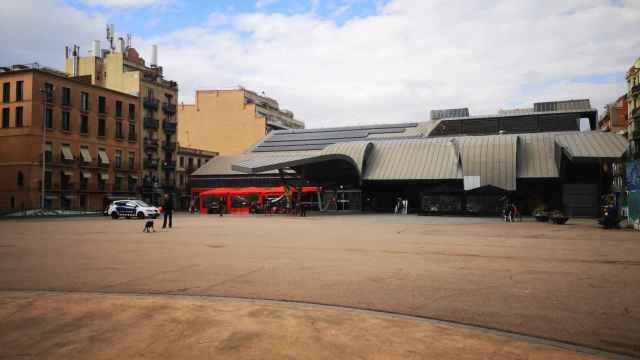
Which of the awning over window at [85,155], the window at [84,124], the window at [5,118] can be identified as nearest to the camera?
the window at [5,118]

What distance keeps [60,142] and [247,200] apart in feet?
69.8

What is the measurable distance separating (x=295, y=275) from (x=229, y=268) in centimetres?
185

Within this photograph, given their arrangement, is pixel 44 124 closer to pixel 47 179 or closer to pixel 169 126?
pixel 47 179

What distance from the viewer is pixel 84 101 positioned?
5741cm

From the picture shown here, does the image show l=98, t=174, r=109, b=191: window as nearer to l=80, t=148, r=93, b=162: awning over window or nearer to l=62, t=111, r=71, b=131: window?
l=80, t=148, r=93, b=162: awning over window

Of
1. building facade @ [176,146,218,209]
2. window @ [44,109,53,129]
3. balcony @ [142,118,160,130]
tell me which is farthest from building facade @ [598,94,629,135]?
window @ [44,109,53,129]

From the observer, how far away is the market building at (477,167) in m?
46.7

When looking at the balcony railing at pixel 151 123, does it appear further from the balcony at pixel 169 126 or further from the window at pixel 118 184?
the window at pixel 118 184

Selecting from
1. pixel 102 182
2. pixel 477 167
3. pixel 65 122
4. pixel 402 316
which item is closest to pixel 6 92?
pixel 65 122

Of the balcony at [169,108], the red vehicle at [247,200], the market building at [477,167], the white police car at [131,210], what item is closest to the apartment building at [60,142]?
the balcony at [169,108]

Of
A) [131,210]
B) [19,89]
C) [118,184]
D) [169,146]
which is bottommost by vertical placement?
[131,210]

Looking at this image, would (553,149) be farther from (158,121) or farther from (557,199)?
(158,121)

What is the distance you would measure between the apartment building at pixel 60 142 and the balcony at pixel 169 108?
835 centimetres

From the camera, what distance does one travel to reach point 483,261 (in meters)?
12.9
